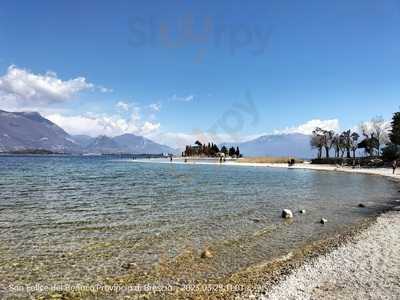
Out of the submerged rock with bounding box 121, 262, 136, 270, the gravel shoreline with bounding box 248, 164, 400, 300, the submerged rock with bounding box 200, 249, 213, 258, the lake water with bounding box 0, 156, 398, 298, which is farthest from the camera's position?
the submerged rock with bounding box 200, 249, 213, 258

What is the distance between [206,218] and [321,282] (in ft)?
41.9

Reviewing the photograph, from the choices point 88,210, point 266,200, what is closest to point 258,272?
point 88,210

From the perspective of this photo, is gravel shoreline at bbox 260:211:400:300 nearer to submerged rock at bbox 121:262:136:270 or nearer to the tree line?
submerged rock at bbox 121:262:136:270

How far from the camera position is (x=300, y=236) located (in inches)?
755

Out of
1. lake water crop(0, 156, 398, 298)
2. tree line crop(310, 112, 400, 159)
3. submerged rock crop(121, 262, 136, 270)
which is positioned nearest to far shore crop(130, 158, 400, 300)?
lake water crop(0, 156, 398, 298)

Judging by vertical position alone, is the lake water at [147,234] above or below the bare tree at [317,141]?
below

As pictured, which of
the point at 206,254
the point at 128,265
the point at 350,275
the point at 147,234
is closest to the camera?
the point at 350,275

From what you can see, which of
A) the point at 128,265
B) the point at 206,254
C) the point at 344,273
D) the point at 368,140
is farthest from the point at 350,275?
the point at 368,140

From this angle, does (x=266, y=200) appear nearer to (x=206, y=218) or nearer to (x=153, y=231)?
(x=206, y=218)

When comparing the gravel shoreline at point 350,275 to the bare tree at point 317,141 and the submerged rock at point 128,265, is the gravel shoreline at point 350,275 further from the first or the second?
the bare tree at point 317,141

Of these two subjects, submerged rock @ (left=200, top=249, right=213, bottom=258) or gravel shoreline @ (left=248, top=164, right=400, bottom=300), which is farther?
submerged rock @ (left=200, top=249, right=213, bottom=258)

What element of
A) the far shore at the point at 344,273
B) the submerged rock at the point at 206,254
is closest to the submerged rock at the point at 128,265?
the submerged rock at the point at 206,254

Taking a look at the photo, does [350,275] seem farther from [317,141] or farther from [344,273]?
[317,141]

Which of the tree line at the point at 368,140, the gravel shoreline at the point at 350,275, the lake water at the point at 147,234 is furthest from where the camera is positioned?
the tree line at the point at 368,140
